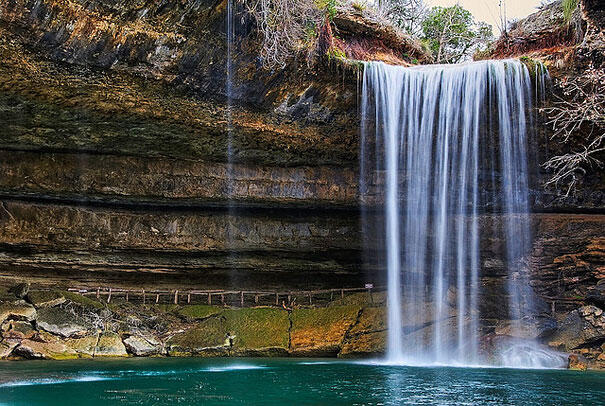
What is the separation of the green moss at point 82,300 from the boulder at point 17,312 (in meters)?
1.30

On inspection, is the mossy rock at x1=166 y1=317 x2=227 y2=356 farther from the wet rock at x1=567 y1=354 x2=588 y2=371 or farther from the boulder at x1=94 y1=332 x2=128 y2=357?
the wet rock at x1=567 y1=354 x2=588 y2=371

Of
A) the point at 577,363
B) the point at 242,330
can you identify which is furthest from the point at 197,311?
the point at 577,363

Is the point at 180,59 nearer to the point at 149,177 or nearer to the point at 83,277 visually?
the point at 149,177

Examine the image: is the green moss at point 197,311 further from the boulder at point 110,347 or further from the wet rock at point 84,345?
the wet rock at point 84,345

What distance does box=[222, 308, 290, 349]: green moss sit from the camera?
18484 millimetres

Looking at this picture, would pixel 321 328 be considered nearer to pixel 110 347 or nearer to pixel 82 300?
pixel 110 347

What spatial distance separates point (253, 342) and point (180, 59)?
371 inches

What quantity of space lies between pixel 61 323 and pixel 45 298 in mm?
1326

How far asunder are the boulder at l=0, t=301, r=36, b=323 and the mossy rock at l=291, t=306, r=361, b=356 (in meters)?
8.18

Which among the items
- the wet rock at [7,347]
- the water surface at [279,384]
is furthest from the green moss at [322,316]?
the wet rock at [7,347]

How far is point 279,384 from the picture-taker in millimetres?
11227

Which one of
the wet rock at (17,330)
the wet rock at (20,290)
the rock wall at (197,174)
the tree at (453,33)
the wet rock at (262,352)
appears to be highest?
the tree at (453,33)

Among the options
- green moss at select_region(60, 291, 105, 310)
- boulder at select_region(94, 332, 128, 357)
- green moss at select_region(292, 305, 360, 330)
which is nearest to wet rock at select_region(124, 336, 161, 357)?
boulder at select_region(94, 332, 128, 357)

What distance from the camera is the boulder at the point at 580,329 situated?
53.3 ft
